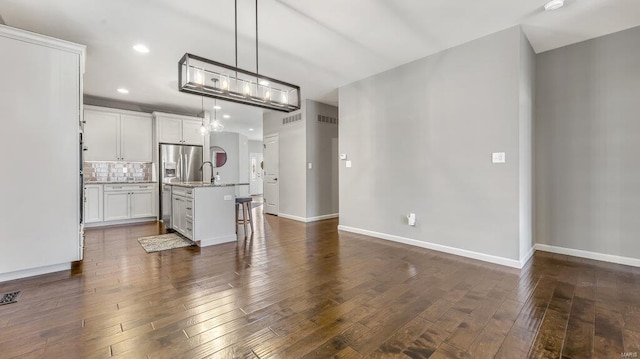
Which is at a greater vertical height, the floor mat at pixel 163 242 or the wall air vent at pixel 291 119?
the wall air vent at pixel 291 119

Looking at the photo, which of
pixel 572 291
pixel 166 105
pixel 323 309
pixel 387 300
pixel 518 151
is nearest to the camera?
pixel 323 309

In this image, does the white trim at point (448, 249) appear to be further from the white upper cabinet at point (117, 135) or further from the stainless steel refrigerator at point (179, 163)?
the white upper cabinet at point (117, 135)

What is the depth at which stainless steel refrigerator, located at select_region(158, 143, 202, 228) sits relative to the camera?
6.21 metres

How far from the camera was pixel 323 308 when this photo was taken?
2.12 meters

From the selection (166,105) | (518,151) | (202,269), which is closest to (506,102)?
(518,151)

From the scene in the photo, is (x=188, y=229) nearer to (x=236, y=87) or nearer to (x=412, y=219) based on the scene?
(x=236, y=87)

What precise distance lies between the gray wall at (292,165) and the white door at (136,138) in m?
2.88

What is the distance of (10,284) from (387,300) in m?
3.57

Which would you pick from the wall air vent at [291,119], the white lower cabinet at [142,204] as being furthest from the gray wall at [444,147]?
the white lower cabinet at [142,204]

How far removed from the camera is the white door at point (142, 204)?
588 cm

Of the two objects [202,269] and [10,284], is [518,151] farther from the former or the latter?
[10,284]

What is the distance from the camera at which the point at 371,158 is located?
4539mm

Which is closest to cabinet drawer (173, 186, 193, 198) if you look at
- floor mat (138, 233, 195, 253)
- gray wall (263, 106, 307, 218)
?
floor mat (138, 233, 195, 253)

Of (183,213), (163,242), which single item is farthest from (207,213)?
(163,242)
